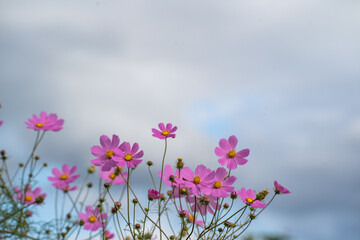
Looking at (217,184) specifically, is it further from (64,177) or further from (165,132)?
(64,177)

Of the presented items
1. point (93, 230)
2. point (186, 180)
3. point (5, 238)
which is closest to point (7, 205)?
point (5, 238)

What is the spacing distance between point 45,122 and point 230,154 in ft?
4.54

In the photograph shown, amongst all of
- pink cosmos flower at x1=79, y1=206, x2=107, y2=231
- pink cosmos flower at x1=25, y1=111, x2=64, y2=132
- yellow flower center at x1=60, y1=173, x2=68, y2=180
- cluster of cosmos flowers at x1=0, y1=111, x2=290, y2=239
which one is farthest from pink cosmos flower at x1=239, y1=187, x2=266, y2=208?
yellow flower center at x1=60, y1=173, x2=68, y2=180

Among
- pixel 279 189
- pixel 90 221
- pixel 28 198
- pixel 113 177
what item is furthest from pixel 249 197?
pixel 28 198

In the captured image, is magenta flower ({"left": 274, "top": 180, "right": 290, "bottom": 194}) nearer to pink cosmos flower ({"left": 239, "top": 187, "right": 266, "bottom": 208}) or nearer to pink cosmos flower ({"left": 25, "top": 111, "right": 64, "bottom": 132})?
pink cosmos flower ({"left": 239, "top": 187, "right": 266, "bottom": 208})

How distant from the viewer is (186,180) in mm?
1249

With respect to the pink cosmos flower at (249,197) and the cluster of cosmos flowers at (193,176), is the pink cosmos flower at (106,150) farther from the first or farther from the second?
the pink cosmos flower at (249,197)

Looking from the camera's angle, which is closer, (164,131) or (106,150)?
(106,150)

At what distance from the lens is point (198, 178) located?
1.23 m

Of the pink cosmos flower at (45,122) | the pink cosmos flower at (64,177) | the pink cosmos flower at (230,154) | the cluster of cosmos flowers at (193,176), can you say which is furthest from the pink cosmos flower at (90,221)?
the pink cosmos flower at (230,154)

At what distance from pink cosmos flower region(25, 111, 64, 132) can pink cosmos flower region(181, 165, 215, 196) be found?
1284 millimetres

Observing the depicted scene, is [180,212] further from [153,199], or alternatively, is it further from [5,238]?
[5,238]

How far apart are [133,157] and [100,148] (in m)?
0.12

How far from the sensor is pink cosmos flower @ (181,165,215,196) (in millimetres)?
1206
